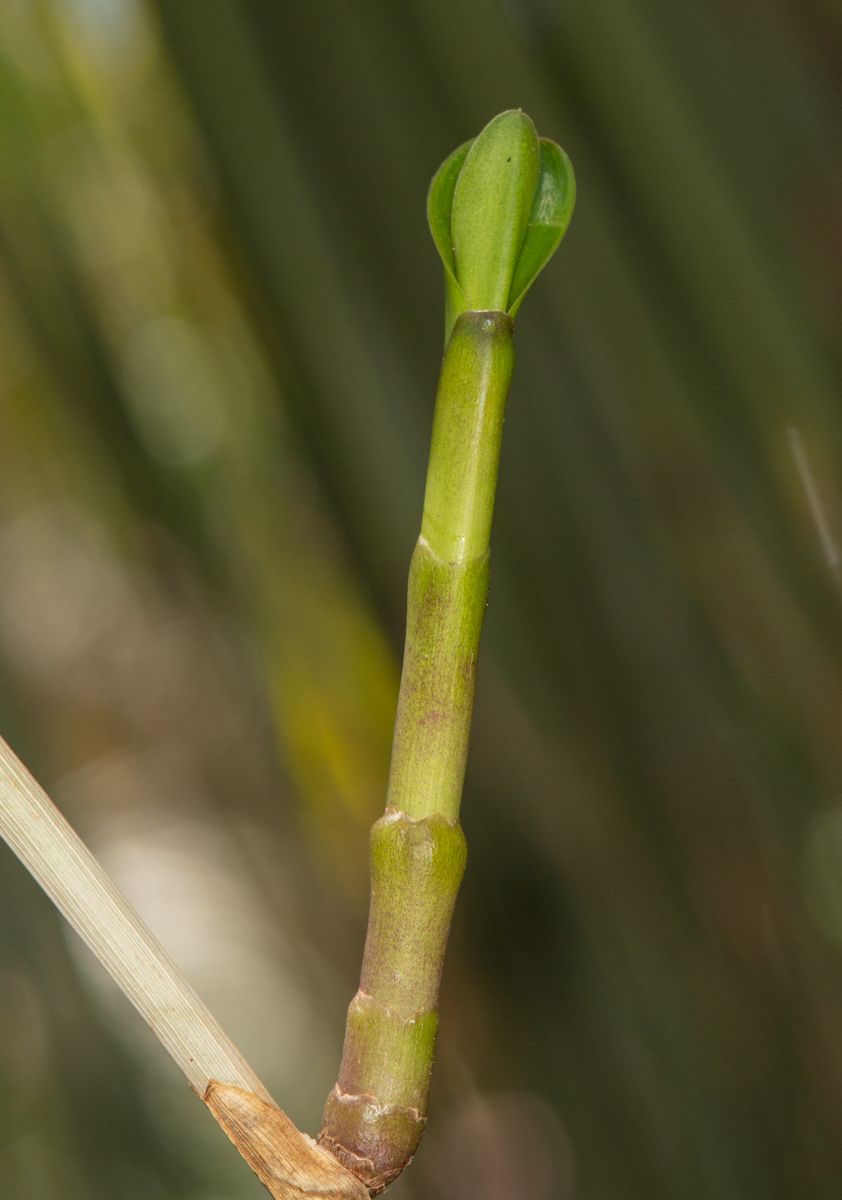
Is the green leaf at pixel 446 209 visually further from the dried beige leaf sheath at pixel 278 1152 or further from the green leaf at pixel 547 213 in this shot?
the dried beige leaf sheath at pixel 278 1152

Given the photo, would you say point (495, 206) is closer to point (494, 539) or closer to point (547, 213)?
point (547, 213)

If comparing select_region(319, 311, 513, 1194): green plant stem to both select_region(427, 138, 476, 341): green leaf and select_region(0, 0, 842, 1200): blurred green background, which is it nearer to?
select_region(427, 138, 476, 341): green leaf

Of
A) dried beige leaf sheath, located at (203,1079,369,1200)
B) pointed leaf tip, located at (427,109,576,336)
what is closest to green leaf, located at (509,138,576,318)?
pointed leaf tip, located at (427,109,576,336)

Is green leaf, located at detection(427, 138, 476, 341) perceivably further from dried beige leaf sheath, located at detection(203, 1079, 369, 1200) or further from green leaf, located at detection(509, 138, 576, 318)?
dried beige leaf sheath, located at detection(203, 1079, 369, 1200)

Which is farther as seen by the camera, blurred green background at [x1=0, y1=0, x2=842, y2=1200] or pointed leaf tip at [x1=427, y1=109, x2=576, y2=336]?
blurred green background at [x1=0, y1=0, x2=842, y2=1200]

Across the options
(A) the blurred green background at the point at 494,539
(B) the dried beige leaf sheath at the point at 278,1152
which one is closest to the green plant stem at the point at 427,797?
(B) the dried beige leaf sheath at the point at 278,1152

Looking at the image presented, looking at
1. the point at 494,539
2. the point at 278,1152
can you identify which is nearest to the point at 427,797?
the point at 278,1152

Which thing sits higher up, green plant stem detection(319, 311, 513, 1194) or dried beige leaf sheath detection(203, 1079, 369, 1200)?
green plant stem detection(319, 311, 513, 1194)

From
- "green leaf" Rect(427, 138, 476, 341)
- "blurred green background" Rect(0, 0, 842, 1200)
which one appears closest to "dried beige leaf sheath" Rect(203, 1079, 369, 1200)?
"green leaf" Rect(427, 138, 476, 341)
